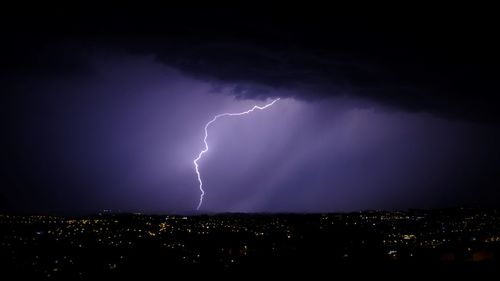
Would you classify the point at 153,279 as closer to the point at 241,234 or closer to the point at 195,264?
the point at 195,264

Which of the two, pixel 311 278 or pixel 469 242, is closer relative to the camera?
pixel 311 278

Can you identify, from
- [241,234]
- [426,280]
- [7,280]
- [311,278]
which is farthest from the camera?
[241,234]

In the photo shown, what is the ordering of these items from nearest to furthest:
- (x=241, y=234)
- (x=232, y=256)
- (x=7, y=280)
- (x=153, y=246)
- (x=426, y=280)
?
(x=426, y=280), (x=7, y=280), (x=232, y=256), (x=153, y=246), (x=241, y=234)

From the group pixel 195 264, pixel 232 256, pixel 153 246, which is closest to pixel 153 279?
pixel 195 264

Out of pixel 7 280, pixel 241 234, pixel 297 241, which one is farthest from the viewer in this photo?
pixel 241 234

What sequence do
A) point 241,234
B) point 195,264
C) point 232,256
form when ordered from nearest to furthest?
point 195,264 → point 232,256 → point 241,234

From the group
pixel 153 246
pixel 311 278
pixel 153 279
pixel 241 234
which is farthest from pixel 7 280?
pixel 241 234

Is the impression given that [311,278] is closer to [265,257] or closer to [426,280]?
[426,280]

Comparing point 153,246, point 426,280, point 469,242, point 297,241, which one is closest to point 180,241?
point 153,246

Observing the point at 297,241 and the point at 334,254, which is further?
the point at 297,241
